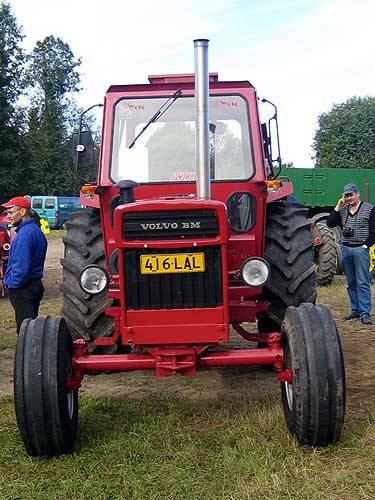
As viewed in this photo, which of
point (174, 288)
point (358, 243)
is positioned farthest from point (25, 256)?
point (358, 243)

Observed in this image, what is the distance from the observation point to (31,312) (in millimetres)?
6434

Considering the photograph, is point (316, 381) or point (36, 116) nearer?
point (316, 381)

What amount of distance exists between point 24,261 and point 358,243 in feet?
14.1

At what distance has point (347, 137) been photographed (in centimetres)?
3647

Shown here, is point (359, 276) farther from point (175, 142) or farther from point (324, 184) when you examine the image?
point (324, 184)

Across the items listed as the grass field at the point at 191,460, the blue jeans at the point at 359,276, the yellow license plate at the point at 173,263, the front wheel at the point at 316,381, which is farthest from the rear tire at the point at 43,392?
the blue jeans at the point at 359,276

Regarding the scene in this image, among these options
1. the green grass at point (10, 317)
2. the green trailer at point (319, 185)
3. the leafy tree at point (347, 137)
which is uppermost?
the leafy tree at point (347, 137)

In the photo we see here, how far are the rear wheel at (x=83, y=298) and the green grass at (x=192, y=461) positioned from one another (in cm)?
76

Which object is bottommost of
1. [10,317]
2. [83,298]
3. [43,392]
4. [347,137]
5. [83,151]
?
[10,317]

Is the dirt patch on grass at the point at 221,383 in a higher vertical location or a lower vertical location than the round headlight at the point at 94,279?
lower

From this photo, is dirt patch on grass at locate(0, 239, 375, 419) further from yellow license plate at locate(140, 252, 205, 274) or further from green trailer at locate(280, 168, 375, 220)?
green trailer at locate(280, 168, 375, 220)

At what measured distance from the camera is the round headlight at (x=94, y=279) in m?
4.68

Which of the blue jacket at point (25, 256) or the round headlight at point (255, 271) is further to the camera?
the blue jacket at point (25, 256)

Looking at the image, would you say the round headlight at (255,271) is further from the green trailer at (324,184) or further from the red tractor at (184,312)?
the green trailer at (324,184)
